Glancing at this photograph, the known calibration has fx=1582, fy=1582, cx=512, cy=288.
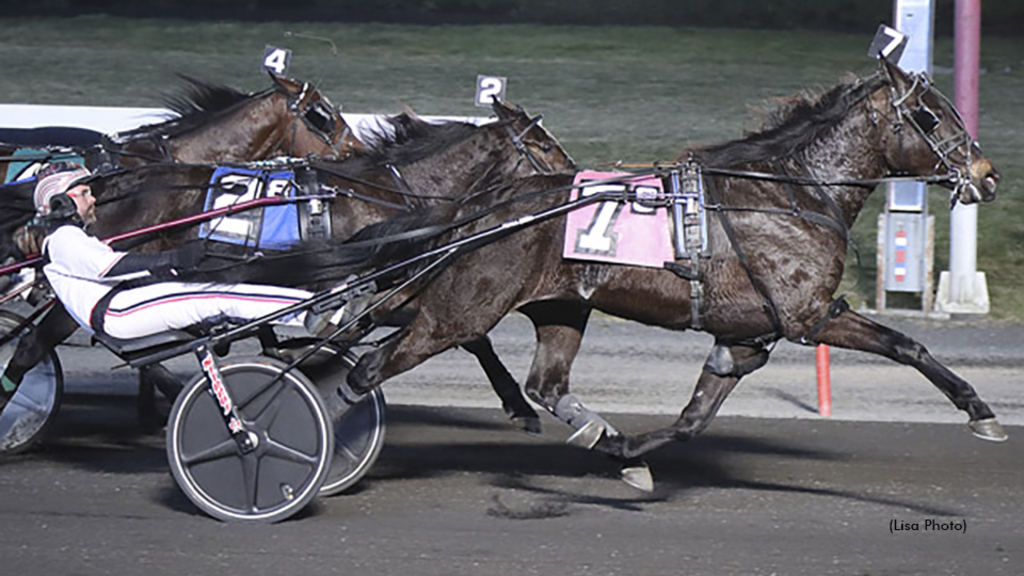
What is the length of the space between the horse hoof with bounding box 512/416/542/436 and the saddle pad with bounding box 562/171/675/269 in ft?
4.10

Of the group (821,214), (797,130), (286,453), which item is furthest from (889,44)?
(286,453)

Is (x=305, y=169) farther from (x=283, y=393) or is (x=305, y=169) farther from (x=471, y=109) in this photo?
(x=471, y=109)

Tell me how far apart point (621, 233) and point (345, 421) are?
1.55 metres

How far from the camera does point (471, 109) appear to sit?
59.7 ft

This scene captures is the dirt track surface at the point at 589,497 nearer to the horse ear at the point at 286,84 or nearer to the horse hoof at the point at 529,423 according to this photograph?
the horse hoof at the point at 529,423

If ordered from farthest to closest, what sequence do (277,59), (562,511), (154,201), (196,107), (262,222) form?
(277,59) < (196,107) < (154,201) < (262,222) < (562,511)

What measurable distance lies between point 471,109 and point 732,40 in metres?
5.37

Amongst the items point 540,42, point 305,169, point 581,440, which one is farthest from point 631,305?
point 540,42

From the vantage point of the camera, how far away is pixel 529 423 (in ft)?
25.3

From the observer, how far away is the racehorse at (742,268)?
6.75m

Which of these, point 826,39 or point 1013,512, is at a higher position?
point 826,39

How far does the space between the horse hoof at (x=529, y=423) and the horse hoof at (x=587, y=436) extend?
828 mm

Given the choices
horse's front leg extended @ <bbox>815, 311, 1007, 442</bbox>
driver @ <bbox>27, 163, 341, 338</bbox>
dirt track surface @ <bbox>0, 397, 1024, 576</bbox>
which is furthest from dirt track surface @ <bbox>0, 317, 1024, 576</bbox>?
driver @ <bbox>27, 163, 341, 338</bbox>

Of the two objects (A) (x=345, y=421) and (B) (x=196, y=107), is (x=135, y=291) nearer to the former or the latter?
(A) (x=345, y=421)
